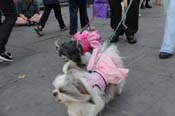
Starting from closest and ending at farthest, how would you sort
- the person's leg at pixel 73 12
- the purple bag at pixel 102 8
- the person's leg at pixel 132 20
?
the person's leg at pixel 132 20 → the person's leg at pixel 73 12 → the purple bag at pixel 102 8

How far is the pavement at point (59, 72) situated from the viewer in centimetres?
385

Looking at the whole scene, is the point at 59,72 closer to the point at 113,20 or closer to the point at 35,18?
the point at 113,20

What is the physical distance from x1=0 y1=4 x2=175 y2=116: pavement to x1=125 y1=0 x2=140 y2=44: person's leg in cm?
15

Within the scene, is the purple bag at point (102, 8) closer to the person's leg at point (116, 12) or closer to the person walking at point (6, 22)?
the person's leg at point (116, 12)

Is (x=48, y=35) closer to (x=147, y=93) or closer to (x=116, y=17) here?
(x=116, y=17)

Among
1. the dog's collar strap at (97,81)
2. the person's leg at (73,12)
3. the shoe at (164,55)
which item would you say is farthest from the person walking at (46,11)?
the dog's collar strap at (97,81)

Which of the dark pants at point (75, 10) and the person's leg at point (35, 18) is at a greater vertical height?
the dark pants at point (75, 10)

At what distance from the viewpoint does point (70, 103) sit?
3.09m

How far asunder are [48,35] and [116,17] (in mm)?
1983

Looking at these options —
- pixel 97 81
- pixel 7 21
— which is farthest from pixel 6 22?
pixel 97 81

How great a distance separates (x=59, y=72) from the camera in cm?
510

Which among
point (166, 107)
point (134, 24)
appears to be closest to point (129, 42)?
point (134, 24)

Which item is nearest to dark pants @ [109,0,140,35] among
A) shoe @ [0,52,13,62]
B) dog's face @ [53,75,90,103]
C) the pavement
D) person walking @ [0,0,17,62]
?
the pavement

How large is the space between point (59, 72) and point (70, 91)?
7.30 feet
